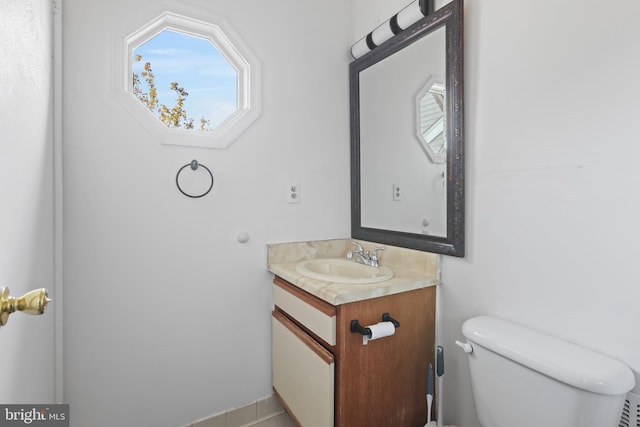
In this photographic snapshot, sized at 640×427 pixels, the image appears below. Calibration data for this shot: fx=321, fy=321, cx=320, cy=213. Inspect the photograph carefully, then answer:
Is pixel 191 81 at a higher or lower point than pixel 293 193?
higher

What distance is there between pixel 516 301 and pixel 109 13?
2.05 m

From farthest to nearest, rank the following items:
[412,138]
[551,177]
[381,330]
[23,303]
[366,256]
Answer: [366,256] < [412,138] < [381,330] < [551,177] < [23,303]

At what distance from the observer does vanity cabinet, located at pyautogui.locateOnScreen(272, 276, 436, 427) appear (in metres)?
1.26

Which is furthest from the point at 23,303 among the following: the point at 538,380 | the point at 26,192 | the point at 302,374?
the point at 538,380

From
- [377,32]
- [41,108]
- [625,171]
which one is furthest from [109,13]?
[625,171]

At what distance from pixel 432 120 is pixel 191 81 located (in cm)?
122

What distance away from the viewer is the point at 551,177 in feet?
3.61

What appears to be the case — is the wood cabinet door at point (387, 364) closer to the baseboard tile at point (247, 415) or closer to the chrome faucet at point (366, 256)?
the chrome faucet at point (366, 256)

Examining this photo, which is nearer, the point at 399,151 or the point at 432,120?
the point at 432,120

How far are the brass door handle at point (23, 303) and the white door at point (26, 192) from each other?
15 centimetres

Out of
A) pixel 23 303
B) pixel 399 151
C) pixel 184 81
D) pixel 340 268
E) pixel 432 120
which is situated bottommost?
pixel 340 268

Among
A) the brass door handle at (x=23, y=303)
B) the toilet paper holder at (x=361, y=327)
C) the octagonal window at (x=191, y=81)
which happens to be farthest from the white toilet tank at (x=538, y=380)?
the octagonal window at (x=191, y=81)

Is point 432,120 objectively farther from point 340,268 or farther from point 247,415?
point 247,415

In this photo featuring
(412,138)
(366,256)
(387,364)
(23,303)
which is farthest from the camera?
(366,256)
